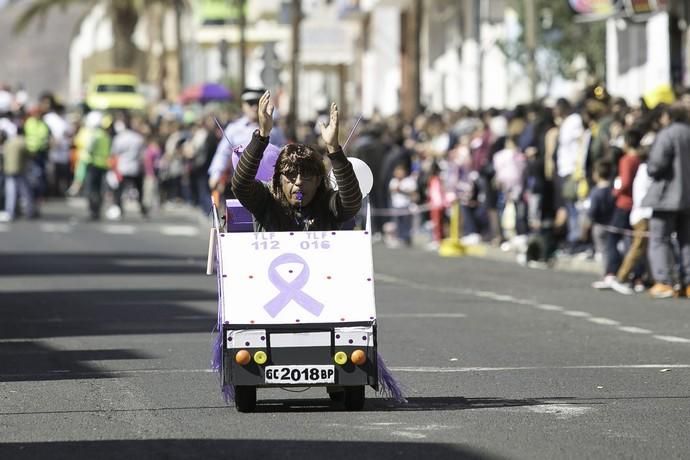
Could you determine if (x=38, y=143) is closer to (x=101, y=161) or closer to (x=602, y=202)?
(x=101, y=161)

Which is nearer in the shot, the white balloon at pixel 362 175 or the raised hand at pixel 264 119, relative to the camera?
the raised hand at pixel 264 119

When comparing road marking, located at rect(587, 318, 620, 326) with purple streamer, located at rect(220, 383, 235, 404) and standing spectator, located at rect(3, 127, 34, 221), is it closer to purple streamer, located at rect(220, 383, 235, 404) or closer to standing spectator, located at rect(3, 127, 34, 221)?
purple streamer, located at rect(220, 383, 235, 404)

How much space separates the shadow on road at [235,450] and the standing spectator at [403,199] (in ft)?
74.5

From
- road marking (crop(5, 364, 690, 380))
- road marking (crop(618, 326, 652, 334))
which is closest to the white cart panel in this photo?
road marking (crop(5, 364, 690, 380))

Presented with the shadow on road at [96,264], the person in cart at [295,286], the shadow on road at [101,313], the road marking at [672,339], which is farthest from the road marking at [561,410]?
the shadow on road at [96,264]

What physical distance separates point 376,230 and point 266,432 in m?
23.8

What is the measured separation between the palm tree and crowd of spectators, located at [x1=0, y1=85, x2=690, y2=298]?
22.4m

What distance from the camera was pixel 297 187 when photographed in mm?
10906

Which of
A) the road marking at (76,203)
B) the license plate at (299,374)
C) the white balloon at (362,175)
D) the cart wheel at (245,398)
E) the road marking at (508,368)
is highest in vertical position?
the white balloon at (362,175)

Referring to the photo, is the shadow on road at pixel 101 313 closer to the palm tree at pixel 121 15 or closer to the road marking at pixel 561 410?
the road marking at pixel 561 410

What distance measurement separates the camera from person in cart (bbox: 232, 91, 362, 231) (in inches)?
423

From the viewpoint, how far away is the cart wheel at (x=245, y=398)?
10.7 metres

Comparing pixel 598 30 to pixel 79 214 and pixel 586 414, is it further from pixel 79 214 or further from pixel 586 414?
pixel 586 414

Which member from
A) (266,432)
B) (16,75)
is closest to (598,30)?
(266,432)
